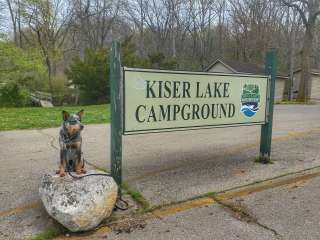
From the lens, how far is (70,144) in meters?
3.62

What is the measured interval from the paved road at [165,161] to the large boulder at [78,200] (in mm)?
324

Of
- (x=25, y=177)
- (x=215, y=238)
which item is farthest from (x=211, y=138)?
(x=215, y=238)

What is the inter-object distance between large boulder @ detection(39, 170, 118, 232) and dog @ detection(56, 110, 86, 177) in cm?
16

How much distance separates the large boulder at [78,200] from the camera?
10.4ft

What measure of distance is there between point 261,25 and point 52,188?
1556 inches

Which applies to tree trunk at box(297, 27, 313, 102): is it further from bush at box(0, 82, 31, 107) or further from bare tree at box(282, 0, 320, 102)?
bush at box(0, 82, 31, 107)

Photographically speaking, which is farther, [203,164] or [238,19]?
[238,19]

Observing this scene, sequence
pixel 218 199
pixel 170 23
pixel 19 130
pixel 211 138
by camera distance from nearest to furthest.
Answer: pixel 218 199 < pixel 211 138 < pixel 19 130 < pixel 170 23

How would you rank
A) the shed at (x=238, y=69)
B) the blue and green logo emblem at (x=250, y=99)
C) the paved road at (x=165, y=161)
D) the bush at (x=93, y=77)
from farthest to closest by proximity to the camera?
the shed at (x=238, y=69) → the bush at (x=93, y=77) → the blue and green logo emblem at (x=250, y=99) → the paved road at (x=165, y=161)

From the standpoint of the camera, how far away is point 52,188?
3.36 m

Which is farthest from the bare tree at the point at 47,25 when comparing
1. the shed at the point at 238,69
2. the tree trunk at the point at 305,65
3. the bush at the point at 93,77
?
the tree trunk at the point at 305,65

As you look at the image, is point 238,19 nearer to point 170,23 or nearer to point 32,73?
point 170,23

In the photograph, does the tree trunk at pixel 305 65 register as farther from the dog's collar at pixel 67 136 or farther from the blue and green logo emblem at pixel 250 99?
the dog's collar at pixel 67 136

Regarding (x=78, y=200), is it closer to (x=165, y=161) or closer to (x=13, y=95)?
(x=165, y=161)
